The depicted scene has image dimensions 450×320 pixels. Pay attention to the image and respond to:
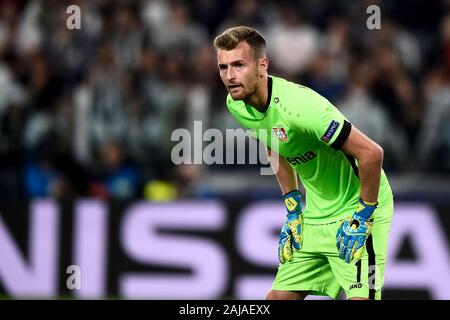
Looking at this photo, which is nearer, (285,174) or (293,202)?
(293,202)

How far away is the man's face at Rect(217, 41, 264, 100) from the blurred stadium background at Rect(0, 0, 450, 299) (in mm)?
4807

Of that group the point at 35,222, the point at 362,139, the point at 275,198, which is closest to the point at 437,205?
the point at 275,198

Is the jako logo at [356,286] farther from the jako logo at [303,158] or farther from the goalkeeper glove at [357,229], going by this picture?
the jako logo at [303,158]

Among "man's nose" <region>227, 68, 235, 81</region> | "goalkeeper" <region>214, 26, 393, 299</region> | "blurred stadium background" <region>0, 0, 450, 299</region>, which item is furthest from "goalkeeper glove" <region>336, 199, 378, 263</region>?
"blurred stadium background" <region>0, 0, 450, 299</region>

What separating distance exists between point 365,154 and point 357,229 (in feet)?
1.60

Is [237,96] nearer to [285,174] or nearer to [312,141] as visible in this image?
[312,141]

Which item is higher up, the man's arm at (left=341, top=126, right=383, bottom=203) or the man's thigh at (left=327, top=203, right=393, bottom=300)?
the man's arm at (left=341, top=126, right=383, bottom=203)

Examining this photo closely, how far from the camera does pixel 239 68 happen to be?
20.7 ft

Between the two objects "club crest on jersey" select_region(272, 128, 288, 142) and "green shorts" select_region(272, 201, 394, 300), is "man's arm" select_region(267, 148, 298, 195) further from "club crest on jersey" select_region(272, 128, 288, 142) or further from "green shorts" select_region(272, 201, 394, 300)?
"club crest on jersey" select_region(272, 128, 288, 142)

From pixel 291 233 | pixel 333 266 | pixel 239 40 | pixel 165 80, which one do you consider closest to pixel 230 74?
pixel 239 40

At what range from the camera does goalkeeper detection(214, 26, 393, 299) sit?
242 inches

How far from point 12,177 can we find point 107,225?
1.53 m

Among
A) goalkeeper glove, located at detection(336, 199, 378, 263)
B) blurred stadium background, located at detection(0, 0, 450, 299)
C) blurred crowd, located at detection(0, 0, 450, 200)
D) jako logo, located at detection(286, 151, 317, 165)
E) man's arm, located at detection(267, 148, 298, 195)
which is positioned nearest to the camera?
goalkeeper glove, located at detection(336, 199, 378, 263)

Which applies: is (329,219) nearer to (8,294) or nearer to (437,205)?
(437,205)
